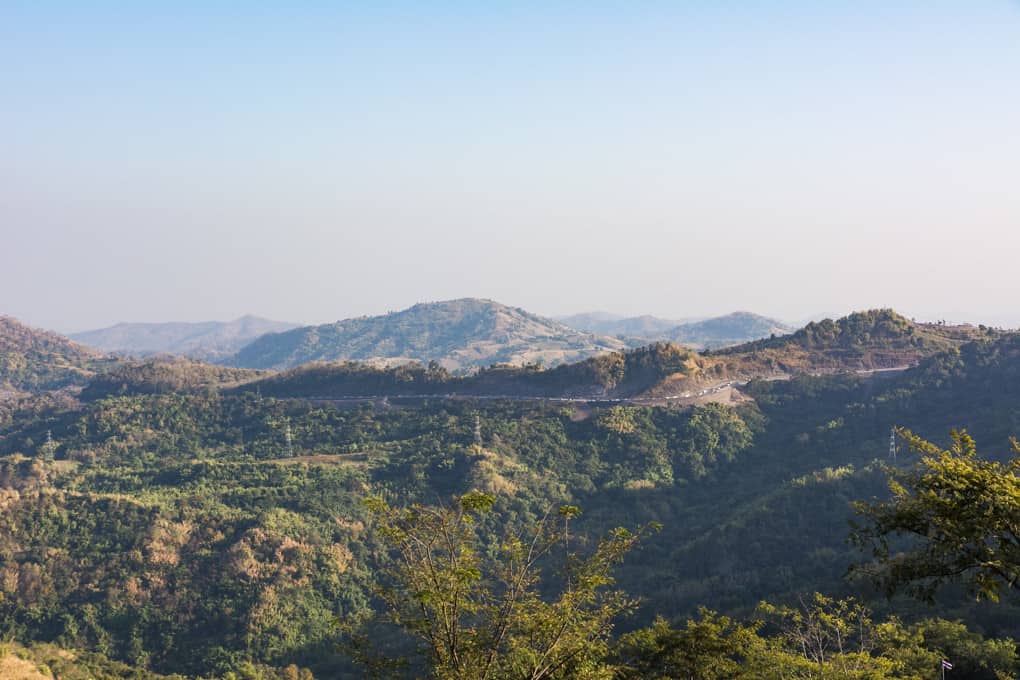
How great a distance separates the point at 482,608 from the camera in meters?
19.4

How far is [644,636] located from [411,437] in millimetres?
90514

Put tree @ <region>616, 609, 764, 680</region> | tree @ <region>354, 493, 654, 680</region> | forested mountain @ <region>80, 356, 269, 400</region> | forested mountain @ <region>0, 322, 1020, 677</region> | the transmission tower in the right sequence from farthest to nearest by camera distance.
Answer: forested mountain @ <region>80, 356, 269, 400</region>
the transmission tower
forested mountain @ <region>0, 322, 1020, 677</region>
tree @ <region>616, 609, 764, 680</region>
tree @ <region>354, 493, 654, 680</region>

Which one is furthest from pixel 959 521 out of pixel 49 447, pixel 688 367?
pixel 49 447

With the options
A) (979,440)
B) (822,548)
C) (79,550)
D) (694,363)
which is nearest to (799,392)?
(694,363)

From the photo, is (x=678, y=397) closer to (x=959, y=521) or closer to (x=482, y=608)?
(x=959, y=521)

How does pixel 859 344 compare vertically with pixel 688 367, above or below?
above

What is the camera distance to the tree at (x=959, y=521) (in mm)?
17781

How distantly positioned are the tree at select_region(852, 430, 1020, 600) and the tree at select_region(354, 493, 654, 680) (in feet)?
24.4

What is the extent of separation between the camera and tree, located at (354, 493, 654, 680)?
18609 millimetres

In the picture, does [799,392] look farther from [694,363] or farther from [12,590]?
[12,590]

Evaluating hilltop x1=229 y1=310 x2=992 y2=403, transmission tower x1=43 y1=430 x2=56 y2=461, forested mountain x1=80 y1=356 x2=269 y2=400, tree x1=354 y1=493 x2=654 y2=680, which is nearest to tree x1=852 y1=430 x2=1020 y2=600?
tree x1=354 y1=493 x2=654 y2=680

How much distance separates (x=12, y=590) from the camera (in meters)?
71.6

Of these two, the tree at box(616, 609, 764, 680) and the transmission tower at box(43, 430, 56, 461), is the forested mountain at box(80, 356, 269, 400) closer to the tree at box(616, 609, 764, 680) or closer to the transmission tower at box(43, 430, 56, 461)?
the transmission tower at box(43, 430, 56, 461)

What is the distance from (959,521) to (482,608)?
472 inches
